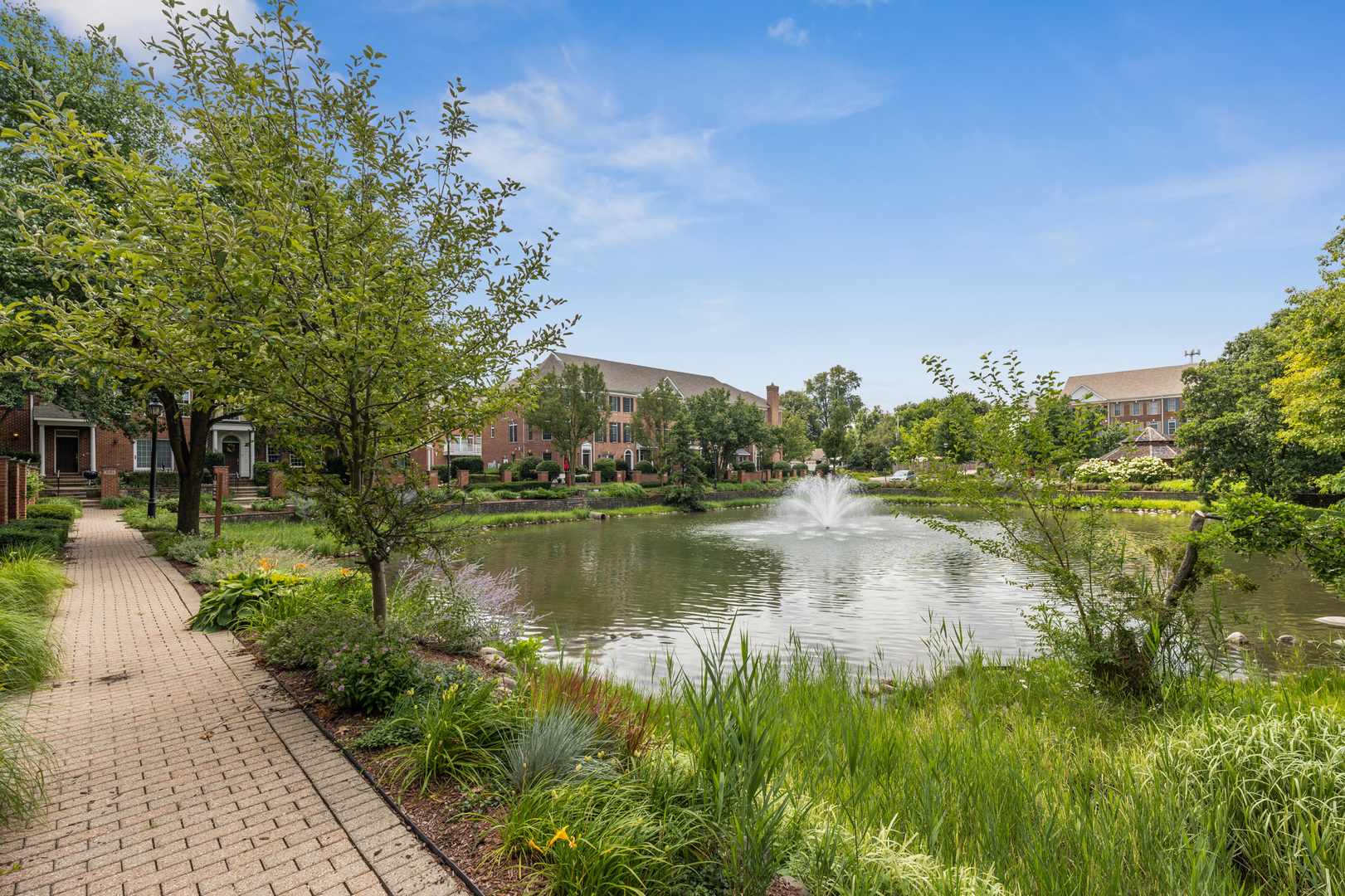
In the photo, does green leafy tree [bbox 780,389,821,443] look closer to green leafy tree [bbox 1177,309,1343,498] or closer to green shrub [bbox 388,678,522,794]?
green leafy tree [bbox 1177,309,1343,498]

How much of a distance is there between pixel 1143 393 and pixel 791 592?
75.4 meters

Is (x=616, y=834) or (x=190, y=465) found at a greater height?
(x=190, y=465)

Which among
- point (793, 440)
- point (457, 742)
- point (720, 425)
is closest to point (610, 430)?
point (720, 425)

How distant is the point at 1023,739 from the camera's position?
14.9 feet

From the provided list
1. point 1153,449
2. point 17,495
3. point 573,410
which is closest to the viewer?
point 17,495

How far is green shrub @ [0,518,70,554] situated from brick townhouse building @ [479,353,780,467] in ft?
103

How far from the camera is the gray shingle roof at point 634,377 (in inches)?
2073

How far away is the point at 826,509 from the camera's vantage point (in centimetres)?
3166

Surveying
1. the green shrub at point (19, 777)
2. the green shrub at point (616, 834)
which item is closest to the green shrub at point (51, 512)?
the green shrub at point (19, 777)

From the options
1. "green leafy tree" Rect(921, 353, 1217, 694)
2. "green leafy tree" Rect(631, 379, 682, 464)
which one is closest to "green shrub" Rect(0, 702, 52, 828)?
"green leafy tree" Rect(921, 353, 1217, 694)

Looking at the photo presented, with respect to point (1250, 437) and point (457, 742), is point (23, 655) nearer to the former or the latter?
point (457, 742)

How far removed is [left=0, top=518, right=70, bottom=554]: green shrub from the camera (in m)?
10.2

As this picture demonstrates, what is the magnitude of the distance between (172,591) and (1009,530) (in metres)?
12.1

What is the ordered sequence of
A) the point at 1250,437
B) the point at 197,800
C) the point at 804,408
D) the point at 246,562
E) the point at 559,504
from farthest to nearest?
the point at 804,408, the point at 559,504, the point at 1250,437, the point at 246,562, the point at 197,800
